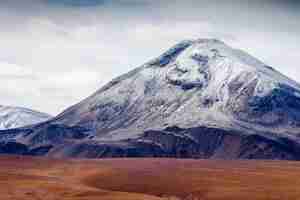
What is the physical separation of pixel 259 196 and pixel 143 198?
41.9 feet

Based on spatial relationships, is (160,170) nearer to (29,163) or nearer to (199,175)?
(199,175)

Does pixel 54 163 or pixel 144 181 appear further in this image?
pixel 54 163

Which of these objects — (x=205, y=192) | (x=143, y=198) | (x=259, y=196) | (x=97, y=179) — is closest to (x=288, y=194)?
(x=259, y=196)

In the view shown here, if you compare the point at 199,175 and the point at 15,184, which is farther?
the point at 199,175

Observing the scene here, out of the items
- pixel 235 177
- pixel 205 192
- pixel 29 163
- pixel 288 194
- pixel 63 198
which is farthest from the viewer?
pixel 29 163

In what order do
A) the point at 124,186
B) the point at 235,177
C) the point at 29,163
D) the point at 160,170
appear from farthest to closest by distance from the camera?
the point at 29,163 → the point at 160,170 → the point at 235,177 → the point at 124,186

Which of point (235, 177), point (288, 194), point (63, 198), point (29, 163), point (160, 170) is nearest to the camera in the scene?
point (63, 198)

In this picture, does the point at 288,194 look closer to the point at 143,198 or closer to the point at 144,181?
the point at 143,198

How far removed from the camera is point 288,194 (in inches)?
2766

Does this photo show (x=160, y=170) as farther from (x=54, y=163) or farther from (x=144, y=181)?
(x=54, y=163)

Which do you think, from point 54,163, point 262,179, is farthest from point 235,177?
point 54,163

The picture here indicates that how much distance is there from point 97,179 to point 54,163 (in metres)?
39.9

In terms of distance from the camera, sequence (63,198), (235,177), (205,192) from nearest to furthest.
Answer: (63,198) → (205,192) → (235,177)

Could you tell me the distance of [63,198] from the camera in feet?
213
